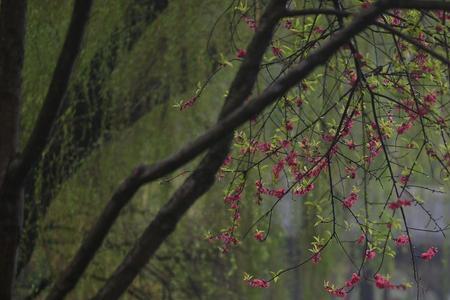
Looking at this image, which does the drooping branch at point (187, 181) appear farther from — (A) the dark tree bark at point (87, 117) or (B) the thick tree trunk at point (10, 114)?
(A) the dark tree bark at point (87, 117)

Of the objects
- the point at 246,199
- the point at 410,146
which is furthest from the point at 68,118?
the point at 410,146

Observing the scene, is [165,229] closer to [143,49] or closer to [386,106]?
[386,106]

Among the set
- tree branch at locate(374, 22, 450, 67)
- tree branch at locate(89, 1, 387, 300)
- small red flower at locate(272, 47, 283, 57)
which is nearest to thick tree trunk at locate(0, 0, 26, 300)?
tree branch at locate(89, 1, 387, 300)

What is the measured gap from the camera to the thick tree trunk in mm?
3143

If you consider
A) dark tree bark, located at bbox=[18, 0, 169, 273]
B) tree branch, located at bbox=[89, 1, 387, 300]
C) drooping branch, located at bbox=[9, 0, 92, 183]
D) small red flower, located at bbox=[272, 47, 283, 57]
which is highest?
dark tree bark, located at bbox=[18, 0, 169, 273]

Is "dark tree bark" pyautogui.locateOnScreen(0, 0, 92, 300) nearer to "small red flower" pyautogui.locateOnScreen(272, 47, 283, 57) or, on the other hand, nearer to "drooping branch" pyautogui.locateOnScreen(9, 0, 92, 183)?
"drooping branch" pyautogui.locateOnScreen(9, 0, 92, 183)

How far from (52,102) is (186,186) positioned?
1.99 feet

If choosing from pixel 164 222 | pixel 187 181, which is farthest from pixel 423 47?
pixel 164 222

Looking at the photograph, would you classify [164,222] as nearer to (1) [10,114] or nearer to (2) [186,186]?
(2) [186,186]

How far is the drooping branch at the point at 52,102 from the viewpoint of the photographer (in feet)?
9.80

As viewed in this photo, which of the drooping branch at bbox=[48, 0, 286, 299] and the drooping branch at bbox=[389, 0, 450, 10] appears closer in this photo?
the drooping branch at bbox=[389, 0, 450, 10]

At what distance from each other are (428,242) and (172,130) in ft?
46.6

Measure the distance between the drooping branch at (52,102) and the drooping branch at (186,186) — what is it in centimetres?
42

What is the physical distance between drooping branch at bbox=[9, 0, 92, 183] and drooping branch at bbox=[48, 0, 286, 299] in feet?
1.39
